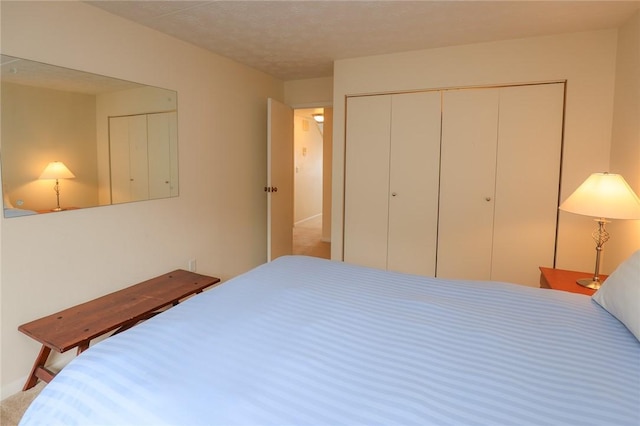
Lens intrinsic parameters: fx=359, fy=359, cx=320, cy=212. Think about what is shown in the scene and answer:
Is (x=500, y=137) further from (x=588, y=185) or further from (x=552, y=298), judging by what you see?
(x=552, y=298)

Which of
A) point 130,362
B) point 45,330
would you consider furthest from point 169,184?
point 130,362

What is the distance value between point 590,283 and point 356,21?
7.39ft

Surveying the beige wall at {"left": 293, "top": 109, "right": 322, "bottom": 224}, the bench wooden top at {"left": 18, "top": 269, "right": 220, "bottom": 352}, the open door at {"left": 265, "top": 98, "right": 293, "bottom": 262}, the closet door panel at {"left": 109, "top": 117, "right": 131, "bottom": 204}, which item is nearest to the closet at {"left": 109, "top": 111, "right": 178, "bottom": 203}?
the closet door panel at {"left": 109, "top": 117, "right": 131, "bottom": 204}

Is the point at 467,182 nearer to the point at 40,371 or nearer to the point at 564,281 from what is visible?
the point at 564,281

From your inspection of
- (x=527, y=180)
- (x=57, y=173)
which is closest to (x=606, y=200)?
(x=527, y=180)

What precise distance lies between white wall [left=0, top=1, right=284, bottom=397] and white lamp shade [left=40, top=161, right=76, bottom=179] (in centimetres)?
23

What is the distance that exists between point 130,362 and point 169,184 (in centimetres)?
206

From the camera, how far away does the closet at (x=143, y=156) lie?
2.47 m

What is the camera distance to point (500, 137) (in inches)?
120

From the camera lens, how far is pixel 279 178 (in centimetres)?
408

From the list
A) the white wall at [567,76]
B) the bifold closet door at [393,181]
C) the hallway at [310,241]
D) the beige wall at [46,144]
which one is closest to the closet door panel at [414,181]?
the bifold closet door at [393,181]

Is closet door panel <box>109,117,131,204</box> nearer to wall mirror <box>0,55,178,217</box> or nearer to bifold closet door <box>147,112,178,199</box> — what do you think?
wall mirror <box>0,55,178,217</box>

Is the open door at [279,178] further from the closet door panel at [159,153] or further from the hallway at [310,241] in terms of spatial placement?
the closet door panel at [159,153]

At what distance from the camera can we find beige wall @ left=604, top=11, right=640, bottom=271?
7.43 ft
